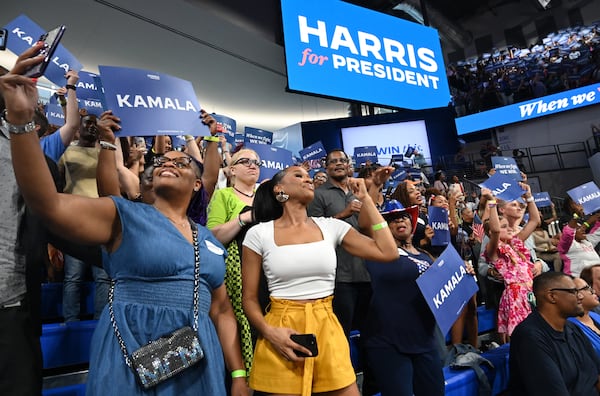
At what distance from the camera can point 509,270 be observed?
3.55 meters

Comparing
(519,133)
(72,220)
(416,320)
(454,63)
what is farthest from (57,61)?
(454,63)

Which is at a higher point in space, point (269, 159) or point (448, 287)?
point (269, 159)

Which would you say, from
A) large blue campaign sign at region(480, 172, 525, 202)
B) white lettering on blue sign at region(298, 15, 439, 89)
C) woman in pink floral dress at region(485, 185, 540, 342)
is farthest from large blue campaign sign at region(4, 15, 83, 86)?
white lettering on blue sign at region(298, 15, 439, 89)

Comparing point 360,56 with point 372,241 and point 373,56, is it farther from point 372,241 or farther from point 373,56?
point 372,241

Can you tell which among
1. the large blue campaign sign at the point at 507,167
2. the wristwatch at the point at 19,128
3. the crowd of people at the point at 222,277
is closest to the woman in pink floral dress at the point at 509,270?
the crowd of people at the point at 222,277

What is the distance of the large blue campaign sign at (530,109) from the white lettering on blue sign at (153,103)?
45.4ft

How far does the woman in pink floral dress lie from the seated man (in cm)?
76

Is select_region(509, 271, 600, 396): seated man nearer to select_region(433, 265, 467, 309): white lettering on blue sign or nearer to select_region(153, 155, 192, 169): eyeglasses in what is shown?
select_region(433, 265, 467, 309): white lettering on blue sign

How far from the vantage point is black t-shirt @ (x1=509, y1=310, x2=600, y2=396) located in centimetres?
223

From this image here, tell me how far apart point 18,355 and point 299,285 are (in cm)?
90

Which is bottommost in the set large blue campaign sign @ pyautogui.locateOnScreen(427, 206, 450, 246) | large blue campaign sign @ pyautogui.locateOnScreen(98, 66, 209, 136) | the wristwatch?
large blue campaign sign @ pyautogui.locateOnScreen(427, 206, 450, 246)

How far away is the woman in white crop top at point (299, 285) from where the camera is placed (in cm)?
147

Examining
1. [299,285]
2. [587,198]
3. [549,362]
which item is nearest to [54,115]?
[299,285]

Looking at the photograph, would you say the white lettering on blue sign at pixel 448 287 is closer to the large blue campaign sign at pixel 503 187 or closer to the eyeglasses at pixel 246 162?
the eyeglasses at pixel 246 162
